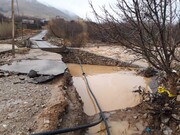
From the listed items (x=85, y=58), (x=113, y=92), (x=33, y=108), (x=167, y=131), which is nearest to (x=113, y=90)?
(x=113, y=92)

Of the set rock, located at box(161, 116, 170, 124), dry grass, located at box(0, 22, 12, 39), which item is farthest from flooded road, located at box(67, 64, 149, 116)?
dry grass, located at box(0, 22, 12, 39)

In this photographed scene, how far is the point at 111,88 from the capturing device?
11109 mm

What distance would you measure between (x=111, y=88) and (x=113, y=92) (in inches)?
28.7

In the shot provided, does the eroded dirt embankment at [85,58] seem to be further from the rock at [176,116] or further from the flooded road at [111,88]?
the rock at [176,116]

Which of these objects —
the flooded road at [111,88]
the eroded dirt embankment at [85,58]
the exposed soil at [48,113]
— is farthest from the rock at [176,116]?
the eroded dirt embankment at [85,58]

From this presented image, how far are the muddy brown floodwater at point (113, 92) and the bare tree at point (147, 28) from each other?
2203 mm

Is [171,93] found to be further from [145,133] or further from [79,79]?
[79,79]

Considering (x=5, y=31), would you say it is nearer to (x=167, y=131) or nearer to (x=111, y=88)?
(x=111, y=88)

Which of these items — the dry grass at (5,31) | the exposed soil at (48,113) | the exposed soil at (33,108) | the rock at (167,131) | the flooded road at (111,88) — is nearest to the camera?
the exposed soil at (33,108)

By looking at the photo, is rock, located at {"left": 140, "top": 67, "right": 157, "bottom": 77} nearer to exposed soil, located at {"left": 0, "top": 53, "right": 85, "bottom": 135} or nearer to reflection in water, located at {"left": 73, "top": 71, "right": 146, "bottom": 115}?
reflection in water, located at {"left": 73, "top": 71, "right": 146, "bottom": 115}

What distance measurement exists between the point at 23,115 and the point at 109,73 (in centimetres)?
1086

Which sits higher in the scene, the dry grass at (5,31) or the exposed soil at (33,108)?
the dry grass at (5,31)

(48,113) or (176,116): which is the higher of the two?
(48,113)

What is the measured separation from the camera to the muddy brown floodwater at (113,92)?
652 centimetres
